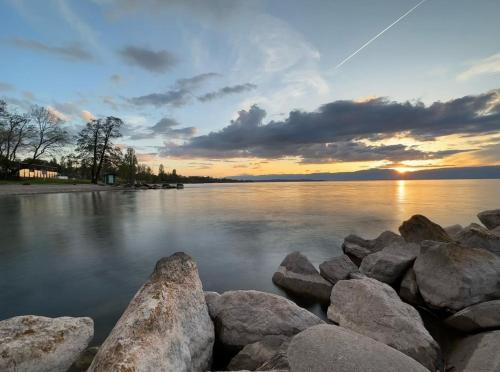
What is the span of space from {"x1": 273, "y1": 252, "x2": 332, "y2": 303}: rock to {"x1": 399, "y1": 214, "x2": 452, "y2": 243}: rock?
10.3 ft

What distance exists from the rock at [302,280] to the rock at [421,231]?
3.14 metres

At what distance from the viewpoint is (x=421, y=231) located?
795 cm

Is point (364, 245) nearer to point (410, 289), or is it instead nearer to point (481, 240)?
point (481, 240)

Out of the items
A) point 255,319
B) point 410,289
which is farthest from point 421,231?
point 255,319

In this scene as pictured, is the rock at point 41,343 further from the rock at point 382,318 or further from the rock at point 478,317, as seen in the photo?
the rock at point 478,317

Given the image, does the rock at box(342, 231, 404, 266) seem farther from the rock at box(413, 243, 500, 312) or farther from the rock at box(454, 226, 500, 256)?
the rock at box(413, 243, 500, 312)

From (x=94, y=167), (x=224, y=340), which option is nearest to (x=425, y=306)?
(x=224, y=340)

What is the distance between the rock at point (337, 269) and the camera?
6708mm

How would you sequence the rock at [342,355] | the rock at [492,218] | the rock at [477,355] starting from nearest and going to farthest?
the rock at [342,355], the rock at [477,355], the rock at [492,218]

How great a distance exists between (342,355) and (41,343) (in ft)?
11.9

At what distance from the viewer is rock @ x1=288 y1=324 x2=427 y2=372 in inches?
107

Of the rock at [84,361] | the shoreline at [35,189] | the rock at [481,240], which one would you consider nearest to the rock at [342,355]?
the rock at [84,361]

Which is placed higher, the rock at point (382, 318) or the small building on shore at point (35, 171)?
the small building on shore at point (35, 171)

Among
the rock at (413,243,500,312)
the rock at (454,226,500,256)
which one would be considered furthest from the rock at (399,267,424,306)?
the rock at (454,226,500,256)
